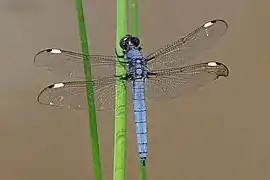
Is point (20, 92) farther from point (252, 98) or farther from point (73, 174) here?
point (252, 98)

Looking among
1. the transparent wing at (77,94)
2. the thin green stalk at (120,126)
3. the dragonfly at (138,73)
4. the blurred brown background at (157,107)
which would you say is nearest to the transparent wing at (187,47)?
the dragonfly at (138,73)

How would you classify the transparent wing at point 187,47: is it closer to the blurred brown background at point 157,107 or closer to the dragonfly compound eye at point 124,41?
the dragonfly compound eye at point 124,41

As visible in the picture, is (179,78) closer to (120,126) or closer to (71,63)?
(71,63)

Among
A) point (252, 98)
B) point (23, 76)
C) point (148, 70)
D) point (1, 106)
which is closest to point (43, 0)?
point (23, 76)

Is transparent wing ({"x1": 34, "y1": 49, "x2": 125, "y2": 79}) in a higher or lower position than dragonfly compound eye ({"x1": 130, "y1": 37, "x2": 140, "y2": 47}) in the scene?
lower

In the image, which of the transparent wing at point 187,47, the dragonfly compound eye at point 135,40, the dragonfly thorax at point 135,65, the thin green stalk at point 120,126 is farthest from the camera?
the transparent wing at point 187,47

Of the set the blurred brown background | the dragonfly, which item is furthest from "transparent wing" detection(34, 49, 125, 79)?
the blurred brown background

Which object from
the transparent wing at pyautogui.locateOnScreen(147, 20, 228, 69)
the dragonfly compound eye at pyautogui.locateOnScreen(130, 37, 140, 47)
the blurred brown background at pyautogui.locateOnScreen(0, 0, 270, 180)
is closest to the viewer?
the dragonfly compound eye at pyautogui.locateOnScreen(130, 37, 140, 47)

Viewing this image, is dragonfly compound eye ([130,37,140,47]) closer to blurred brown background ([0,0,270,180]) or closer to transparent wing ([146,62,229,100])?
transparent wing ([146,62,229,100])
